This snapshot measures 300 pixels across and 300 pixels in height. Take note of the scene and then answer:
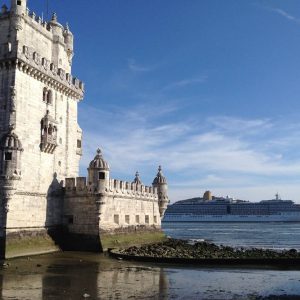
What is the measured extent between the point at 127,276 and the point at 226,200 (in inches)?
5787

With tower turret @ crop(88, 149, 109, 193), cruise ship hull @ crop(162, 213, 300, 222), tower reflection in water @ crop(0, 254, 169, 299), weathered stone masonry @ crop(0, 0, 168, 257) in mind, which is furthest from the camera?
cruise ship hull @ crop(162, 213, 300, 222)

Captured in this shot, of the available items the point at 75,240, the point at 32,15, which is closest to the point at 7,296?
the point at 75,240

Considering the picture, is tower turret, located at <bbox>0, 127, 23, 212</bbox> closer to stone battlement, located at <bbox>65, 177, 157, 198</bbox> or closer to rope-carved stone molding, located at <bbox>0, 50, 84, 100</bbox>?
rope-carved stone molding, located at <bbox>0, 50, 84, 100</bbox>

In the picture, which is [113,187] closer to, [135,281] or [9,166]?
[9,166]

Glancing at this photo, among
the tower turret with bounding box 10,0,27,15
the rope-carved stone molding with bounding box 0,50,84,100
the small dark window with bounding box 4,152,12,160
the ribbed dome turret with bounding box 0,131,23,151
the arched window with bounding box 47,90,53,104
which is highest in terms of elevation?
the tower turret with bounding box 10,0,27,15

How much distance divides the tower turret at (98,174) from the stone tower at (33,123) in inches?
124

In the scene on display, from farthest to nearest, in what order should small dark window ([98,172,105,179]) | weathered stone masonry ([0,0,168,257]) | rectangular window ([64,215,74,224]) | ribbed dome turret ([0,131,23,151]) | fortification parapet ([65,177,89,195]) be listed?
rectangular window ([64,215,74,224]) < fortification parapet ([65,177,89,195]) < small dark window ([98,172,105,179]) < weathered stone masonry ([0,0,168,257]) < ribbed dome turret ([0,131,23,151])

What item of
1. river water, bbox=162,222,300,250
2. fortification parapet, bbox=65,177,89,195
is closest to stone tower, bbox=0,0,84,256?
fortification parapet, bbox=65,177,89,195

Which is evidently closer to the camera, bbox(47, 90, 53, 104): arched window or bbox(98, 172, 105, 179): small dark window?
bbox(98, 172, 105, 179): small dark window

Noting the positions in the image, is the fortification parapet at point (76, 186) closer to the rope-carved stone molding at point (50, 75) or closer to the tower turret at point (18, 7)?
the rope-carved stone molding at point (50, 75)

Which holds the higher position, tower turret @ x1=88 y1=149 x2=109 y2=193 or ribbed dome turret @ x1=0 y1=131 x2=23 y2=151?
ribbed dome turret @ x1=0 y1=131 x2=23 y2=151

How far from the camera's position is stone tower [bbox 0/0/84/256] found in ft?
101

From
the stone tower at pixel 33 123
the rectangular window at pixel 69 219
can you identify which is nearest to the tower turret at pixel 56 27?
the stone tower at pixel 33 123

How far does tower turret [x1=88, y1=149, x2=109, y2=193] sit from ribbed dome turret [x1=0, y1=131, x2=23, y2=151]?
722cm
